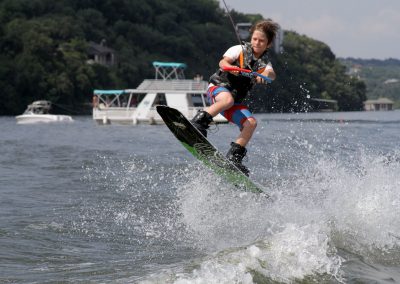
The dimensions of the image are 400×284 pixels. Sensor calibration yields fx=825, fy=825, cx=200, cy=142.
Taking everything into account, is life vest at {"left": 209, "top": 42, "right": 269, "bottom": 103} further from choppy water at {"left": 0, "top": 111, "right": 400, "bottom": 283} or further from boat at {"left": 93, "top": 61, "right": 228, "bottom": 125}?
boat at {"left": 93, "top": 61, "right": 228, "bottom": 125}

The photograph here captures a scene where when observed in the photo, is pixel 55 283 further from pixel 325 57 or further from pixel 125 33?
pixel 325 57

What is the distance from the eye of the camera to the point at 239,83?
28.1 feet

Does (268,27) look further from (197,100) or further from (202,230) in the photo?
(197,100)

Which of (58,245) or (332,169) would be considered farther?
(332,169)

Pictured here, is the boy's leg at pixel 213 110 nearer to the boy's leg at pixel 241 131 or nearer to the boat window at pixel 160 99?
the boy's leg at pixel 241 131

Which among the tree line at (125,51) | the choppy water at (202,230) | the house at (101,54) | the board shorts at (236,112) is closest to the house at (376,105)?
the tree line at (125,51)

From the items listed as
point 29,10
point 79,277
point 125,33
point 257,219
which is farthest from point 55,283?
point 125,33

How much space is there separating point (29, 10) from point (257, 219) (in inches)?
3485

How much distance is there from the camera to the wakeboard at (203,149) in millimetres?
8305

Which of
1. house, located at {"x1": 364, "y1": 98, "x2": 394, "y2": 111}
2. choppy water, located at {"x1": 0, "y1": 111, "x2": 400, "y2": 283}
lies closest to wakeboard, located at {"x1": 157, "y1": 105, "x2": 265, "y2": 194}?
choppy water, located at {"x1": 0, "y1": 111, "x2": 400, "y2": 283}

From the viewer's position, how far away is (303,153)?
20.1m

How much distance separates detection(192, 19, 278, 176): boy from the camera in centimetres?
838

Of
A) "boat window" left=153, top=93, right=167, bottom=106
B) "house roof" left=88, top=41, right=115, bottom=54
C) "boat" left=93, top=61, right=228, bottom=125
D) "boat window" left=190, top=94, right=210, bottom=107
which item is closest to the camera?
"boat" left=93, top=61, right=228, bottom=125

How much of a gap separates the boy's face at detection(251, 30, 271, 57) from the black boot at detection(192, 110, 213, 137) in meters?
0.81
